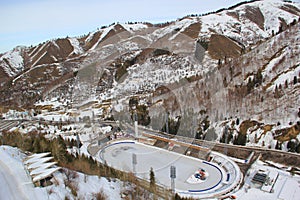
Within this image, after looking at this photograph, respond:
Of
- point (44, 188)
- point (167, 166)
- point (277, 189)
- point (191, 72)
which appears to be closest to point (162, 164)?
point (167, 166)

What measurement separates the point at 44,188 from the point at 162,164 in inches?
298

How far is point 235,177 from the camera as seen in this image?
11.2 meters

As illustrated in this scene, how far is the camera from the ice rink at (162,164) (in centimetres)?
1102

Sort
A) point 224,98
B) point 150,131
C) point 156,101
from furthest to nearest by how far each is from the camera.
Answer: point 156,101 → point 224,98 → point 150,131

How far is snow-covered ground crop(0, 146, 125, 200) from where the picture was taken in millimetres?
6234

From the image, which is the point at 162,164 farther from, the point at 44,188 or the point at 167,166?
the point at 44,188

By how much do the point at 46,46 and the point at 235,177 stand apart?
2972 inches

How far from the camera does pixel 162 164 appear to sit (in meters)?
13.2

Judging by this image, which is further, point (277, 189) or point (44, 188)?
point (277, 189)

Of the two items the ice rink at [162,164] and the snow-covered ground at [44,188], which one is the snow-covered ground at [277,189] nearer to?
the ice rink at [162,164]

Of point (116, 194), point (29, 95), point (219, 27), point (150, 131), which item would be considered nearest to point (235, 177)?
point (116, 194)

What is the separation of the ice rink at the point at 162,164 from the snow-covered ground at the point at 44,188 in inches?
138

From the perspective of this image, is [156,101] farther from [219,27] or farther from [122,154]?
[219,27]

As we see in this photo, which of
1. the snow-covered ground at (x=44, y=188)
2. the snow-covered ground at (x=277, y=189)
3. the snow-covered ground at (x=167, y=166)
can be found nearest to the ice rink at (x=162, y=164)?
the snow-covered ground at (x=167, y=166)
